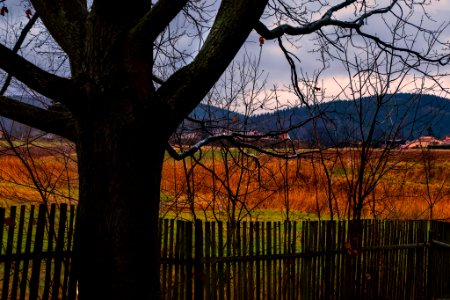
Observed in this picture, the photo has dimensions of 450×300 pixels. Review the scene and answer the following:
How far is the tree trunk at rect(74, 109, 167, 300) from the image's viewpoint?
11.8 ft

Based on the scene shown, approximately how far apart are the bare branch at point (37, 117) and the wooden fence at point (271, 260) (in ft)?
3.27

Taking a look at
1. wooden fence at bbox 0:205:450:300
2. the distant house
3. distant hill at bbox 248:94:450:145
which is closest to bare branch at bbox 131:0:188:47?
wooden fence at bbox 0:205:450:300

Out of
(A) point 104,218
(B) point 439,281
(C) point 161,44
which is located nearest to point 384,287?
(B) point 439,281

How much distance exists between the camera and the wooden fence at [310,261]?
214 inches

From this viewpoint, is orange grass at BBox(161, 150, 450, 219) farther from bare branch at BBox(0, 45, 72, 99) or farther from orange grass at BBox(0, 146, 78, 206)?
bare branch at BBox(0, 45, 72, 99)

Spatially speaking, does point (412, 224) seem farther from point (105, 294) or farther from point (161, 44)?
point (105, 294)

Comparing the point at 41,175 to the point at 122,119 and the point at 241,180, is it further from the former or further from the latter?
the point at 122,119

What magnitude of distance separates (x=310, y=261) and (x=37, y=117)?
4.05m

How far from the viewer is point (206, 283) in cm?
548

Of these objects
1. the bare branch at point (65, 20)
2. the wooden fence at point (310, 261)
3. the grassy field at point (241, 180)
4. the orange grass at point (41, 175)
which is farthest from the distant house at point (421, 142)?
the bare branch at point (65, 20)

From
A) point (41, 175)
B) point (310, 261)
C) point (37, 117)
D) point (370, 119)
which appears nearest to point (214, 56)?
point (37, 117)

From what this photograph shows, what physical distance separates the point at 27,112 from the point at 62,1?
952 mm

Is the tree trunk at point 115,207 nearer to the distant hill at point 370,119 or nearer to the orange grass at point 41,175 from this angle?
the orange grass at point 41,175

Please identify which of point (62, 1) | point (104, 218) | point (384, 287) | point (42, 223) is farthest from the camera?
point (384, 287)
